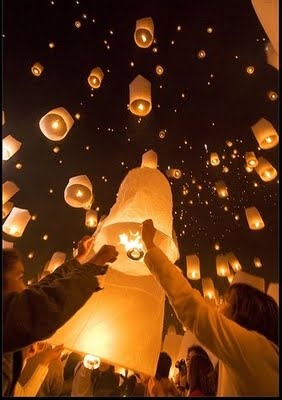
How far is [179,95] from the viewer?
5387 mm

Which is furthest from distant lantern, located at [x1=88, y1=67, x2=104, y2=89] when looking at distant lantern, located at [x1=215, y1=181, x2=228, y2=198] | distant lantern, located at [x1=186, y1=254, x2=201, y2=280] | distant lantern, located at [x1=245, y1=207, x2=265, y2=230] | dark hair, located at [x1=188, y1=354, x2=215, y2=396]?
dark hair, located at [x1=188, y1=354, x2=215, y2=396]

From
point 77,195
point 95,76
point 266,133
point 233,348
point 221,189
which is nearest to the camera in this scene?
point 233,348

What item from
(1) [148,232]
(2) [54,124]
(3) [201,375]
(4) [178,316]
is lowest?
(3) [201,375]

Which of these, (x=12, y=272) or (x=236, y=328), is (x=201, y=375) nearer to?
(x=236, y=328)

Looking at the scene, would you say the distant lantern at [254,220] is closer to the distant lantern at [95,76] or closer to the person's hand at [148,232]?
the distant lantern at [95,76]

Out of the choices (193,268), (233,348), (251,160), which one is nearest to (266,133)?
(251,160)

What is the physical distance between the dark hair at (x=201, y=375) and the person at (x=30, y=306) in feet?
3.98

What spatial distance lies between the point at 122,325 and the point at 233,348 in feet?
2.55

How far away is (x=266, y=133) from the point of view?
3.81 meters

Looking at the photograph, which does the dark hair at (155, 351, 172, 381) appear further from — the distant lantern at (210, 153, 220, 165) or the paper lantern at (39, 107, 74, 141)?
the distant lantern at (210, 153, 220, 165)

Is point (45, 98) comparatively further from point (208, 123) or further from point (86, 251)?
point (86, 251)

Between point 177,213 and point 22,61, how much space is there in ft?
10.4

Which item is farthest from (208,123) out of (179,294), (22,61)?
(179,294)

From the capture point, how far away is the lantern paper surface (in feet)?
5.93
